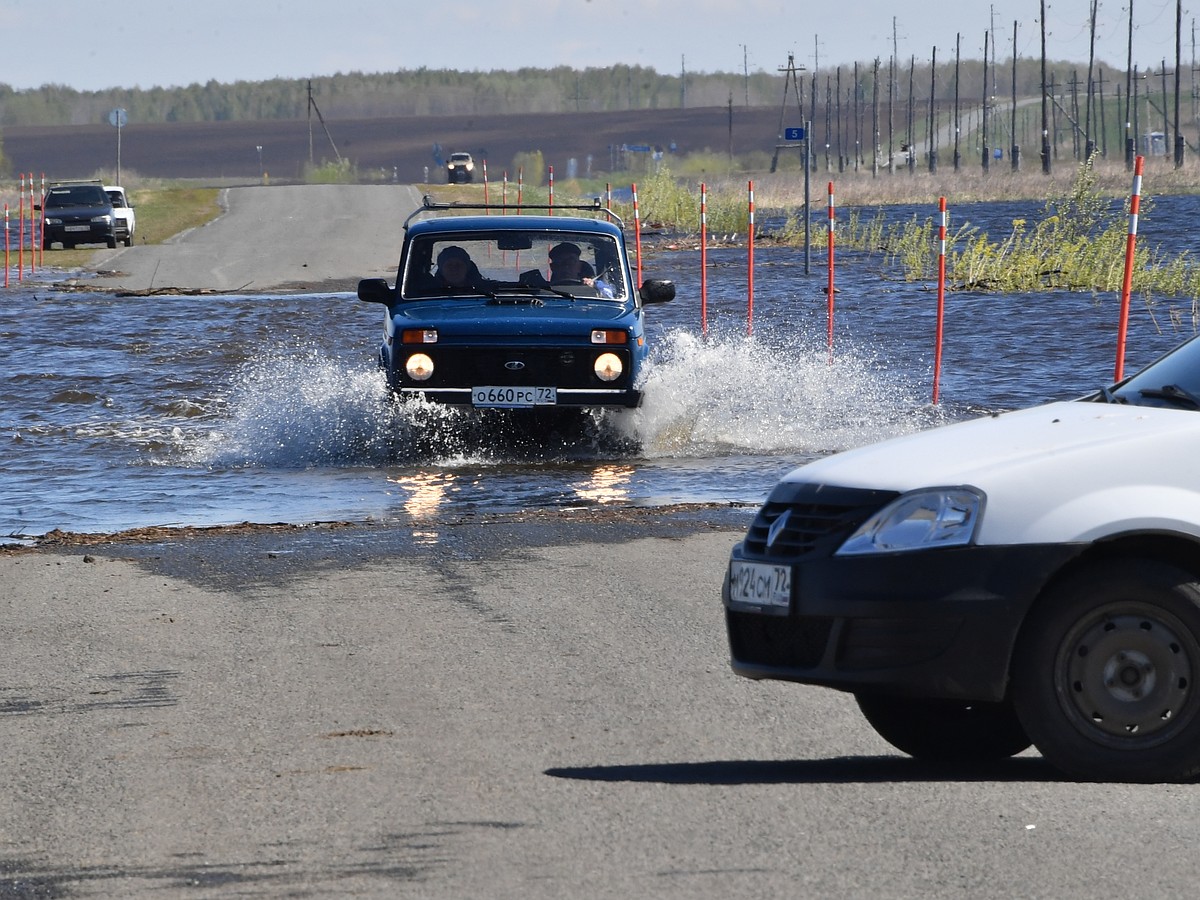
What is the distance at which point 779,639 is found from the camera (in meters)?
5.79

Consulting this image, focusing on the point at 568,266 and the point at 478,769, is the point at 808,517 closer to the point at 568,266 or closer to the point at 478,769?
the point at 478,769

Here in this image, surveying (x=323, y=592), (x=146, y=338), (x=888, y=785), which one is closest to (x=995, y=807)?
(x=888, y=785)

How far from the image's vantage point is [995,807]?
5309 millimetres

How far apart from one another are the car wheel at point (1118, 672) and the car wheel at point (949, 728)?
0.54 metres

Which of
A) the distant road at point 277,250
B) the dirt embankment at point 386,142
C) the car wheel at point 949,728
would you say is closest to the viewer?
the car wheel at point 949,728

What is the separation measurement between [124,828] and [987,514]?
2.45 meters

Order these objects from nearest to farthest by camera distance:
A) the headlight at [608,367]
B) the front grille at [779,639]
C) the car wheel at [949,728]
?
the front grille at [779,639] < the car wheel at [949,728] < the headlight at [608,367]

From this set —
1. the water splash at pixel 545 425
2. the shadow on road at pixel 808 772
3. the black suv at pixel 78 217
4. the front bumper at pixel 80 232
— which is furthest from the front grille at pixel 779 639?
the front bumper at pixel 80 232

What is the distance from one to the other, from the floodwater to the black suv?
17.1 metres

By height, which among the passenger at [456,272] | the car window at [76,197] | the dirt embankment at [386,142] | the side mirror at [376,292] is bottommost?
the side mirror at [376,292]

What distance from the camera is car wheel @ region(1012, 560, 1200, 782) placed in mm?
5309

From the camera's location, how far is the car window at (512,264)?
14758mm

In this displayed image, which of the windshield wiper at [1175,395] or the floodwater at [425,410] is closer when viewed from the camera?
the windshield wiper at [1175,395]

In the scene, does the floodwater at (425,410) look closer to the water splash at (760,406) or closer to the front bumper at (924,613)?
the water splash at (760,406)
